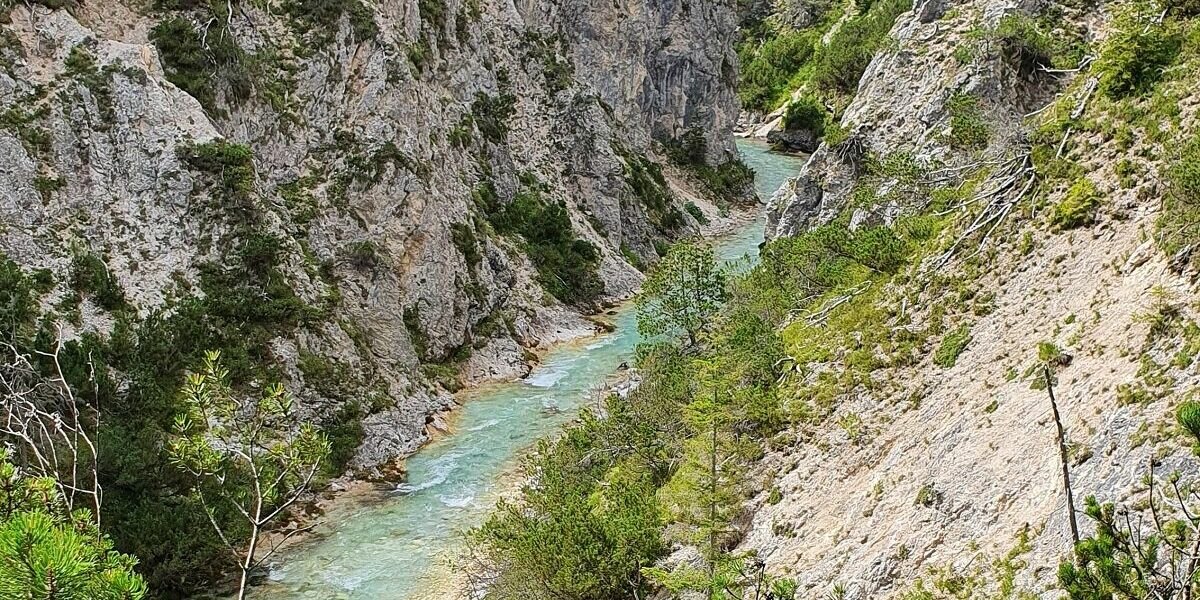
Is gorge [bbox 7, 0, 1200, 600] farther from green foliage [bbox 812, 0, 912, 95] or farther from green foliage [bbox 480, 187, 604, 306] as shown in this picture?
green foliage [bbox 812, 0, 912, 95]

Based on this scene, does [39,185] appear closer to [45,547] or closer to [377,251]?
[377,251]

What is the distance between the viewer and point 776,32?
104875 mm

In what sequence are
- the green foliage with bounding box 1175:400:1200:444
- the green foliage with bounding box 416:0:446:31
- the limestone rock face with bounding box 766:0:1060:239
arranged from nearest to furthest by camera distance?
1. the green foliage with bounding box 1175:400:1200:444
2. the limestone rock face with bounding box 766:0:1060:239
3. the green foliage with bounding box 416:0:446:31

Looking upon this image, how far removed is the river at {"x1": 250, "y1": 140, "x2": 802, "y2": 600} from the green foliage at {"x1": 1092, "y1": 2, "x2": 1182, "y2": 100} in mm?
16712

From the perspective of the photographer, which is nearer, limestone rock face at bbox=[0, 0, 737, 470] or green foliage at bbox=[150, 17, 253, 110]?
limestone rock face at bbox=[0, 0, 737, 470]

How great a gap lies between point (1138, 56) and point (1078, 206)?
10.9ft

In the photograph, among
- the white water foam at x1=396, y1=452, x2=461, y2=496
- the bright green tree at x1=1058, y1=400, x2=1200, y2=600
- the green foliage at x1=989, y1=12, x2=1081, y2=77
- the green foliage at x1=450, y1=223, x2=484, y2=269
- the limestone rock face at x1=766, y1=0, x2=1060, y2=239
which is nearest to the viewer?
the bright green tree at x1=1058, y1=400, x2=1200, y2=600

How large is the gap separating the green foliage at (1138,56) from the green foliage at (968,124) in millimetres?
4882

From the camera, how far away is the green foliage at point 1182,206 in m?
9.98

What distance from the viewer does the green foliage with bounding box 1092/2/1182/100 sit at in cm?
1403

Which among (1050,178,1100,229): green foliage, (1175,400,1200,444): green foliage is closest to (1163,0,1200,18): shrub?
(1050,178,1100,229): green foliage

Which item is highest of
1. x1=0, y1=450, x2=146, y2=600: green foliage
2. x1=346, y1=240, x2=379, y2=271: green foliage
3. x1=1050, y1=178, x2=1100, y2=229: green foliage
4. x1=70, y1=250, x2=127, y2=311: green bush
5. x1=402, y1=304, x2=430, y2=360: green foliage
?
x1=70, y1=250, x2=127, y2=311: green bush

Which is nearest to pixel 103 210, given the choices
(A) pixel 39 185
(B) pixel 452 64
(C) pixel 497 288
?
(A) pixel 39 185

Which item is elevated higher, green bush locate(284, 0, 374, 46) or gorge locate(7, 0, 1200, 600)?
green bush locate(284, 0, 374, 46)
